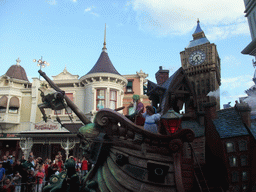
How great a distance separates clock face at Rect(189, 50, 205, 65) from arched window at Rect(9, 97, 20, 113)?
148 feet

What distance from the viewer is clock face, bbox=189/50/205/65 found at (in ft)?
184

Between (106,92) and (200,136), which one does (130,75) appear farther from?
(200,136)

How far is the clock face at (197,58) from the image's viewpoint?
56191 millimetres

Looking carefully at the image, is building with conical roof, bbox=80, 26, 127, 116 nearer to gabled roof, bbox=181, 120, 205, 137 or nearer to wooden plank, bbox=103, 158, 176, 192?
gabled roof, bbox=181, 120, 205, 137

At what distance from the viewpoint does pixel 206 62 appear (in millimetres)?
55438

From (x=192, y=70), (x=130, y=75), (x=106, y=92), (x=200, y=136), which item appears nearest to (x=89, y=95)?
(x=106, y=92)

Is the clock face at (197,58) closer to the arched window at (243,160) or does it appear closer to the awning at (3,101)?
the awning at (3,101)

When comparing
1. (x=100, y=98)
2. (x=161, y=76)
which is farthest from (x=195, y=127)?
(x=100, y=98)

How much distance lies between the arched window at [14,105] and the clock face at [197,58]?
45.2 meters

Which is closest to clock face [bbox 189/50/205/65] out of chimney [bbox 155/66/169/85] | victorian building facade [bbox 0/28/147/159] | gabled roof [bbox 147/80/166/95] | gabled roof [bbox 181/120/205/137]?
victorian building facade [bbox 0/28/147/159]

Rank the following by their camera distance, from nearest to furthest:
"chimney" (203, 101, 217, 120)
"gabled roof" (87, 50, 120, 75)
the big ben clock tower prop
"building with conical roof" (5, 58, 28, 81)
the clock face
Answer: "chimney" (203, 101, 217, 120) < "gabled roof" (87, 50, 120, 75) < "building with conical roof" (5, 58, 28, 81) < the big ben clock tower prop < the clock face

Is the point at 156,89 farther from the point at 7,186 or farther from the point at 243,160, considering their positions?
the point at 7,186

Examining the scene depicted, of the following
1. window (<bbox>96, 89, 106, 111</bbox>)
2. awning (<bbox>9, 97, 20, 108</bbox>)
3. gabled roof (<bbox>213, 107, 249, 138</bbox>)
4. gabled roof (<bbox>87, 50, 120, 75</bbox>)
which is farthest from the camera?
awning (<bbox>9, 97, 20, 108</bbox>)

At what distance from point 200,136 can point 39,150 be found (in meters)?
22.3
